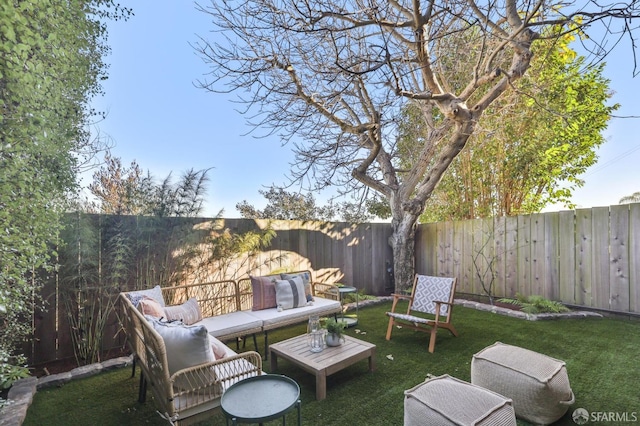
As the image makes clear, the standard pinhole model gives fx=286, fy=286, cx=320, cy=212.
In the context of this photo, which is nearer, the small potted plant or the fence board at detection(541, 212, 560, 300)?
the small potted plant

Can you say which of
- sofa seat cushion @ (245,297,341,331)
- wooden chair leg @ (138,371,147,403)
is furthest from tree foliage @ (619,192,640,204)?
wooden chair leg @ (138,371,147,403)

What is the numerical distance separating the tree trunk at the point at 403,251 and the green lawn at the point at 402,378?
192 centimetres

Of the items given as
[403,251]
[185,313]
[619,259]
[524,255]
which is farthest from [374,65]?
[619,259]

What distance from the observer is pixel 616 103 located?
5.93 meters

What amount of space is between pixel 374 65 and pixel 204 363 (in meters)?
3.10

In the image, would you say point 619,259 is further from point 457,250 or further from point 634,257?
point 457,250

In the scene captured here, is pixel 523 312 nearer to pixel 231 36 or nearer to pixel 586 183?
pixel 586 183

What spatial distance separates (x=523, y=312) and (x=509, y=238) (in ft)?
4.57

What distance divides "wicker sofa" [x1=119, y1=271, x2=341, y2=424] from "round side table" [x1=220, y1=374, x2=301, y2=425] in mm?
229

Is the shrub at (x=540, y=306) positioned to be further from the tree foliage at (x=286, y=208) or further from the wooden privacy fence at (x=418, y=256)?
the tree foliage at (x=286, y=208)

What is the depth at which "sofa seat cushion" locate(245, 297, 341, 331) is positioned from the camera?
3330 mm

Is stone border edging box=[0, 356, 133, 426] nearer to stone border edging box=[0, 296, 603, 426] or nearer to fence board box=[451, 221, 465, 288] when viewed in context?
stone border edging box=[0, 296, 603, 426]

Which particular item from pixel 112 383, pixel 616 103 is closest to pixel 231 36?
pixel 112 383

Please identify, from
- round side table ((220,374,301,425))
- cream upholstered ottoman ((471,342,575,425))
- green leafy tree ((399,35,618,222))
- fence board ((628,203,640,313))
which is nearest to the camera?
round side table ((220,374,301,425))
